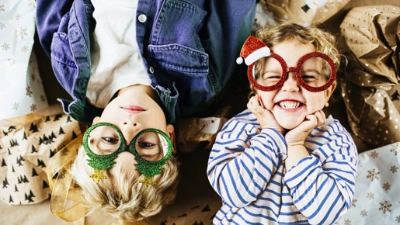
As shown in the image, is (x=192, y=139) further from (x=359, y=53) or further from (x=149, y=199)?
(x=359, y=53)

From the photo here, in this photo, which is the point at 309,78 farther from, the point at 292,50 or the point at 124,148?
the point at 124,148

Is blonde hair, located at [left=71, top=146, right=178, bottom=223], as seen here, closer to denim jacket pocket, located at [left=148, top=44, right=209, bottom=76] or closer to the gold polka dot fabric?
denim jacket pocket, located at [left=148, top=44, right=209, bottom=76]

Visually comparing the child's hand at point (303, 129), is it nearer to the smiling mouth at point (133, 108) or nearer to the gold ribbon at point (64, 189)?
the smiling mouth at point (133, 108)

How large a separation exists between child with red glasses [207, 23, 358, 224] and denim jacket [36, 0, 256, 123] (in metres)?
0.15

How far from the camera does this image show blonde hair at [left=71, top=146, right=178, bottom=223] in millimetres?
1004

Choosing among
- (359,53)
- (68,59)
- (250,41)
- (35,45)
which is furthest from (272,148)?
(35,45)

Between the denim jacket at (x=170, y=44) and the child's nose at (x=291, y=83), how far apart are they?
0.72ft

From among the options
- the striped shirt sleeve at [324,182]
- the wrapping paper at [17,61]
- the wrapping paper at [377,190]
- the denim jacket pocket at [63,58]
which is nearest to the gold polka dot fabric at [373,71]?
the wrapping paper at [377,190]

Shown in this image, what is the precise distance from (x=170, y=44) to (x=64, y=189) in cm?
46

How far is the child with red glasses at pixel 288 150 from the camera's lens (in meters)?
0.96

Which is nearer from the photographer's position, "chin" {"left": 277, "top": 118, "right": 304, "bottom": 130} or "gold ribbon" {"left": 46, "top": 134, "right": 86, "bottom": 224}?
"chin" {"left": 277, "top": 118, "right": 304, "bottom": 130}

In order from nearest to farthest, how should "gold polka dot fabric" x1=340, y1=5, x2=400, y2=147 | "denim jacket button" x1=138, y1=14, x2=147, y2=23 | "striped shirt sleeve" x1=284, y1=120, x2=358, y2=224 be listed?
"striped shirt sleeve" x1=284, y1=120, x2=358, y2=224
"denim jacket button" x1=138, y1=14, x2=147, y2=23
"gold polka dot fabric" x1=340, y1=5, x2=400, y2=147

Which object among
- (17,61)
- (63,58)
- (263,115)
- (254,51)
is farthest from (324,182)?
(17,61)

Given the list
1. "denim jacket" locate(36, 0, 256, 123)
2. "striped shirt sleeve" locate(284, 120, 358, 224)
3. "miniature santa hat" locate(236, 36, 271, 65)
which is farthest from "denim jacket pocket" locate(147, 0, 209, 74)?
"striped shirt sleeve" locate(284, 120, 358, 224)
